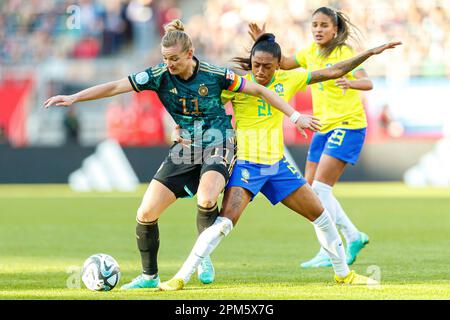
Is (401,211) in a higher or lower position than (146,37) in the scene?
lower

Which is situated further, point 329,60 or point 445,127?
point 445,127

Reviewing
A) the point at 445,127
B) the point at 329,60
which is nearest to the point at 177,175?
the point at 329,60

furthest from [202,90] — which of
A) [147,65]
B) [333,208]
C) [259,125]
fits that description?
[147,65]

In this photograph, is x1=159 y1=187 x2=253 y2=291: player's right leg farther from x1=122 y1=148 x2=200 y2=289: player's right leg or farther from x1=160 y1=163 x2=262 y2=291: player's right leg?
x1=122 y1=148 x2=200 y2=289: player's right leg

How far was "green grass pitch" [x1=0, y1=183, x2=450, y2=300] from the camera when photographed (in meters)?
7.98

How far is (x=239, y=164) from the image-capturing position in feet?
27.7

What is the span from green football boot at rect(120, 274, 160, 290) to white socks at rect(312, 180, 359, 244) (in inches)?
103

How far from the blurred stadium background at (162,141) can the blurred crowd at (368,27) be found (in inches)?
1.7

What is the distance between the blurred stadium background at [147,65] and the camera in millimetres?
24703

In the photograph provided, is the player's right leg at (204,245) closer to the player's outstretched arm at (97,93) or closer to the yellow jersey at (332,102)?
the player's outstretched arm at (97,93)

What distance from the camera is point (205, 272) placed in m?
8.66

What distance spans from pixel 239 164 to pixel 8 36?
2251cm
